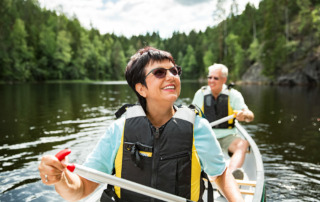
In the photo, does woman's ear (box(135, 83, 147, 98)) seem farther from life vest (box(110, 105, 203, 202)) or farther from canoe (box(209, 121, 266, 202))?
canoe (box(209, 121, 266, 202))

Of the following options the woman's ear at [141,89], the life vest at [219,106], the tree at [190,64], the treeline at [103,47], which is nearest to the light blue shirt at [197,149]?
the woman's ear at [141,89]

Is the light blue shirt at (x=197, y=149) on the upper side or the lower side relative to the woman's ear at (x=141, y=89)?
lower

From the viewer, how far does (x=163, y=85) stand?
5.71 ft

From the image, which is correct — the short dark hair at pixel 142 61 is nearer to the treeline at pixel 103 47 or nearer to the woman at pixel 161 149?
the woman at pixel 161 149

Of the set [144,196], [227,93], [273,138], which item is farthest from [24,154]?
[273,138]

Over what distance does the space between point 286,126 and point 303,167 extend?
4479 mm

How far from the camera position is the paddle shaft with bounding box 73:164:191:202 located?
143 centimetres

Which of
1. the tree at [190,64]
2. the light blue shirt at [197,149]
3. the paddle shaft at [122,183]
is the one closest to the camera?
the paddle shaft at [122,183]

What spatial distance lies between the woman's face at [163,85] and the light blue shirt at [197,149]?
0.83 ft

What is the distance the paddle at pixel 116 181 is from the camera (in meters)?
1.39

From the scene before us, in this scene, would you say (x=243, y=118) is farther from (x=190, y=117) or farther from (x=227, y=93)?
(x=190, y=117)

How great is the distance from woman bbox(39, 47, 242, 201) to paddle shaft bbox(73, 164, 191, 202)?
0.41 ft

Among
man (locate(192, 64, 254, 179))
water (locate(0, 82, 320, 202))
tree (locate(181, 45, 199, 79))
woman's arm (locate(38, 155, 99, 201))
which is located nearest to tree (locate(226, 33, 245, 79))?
tree (locate(181, 45, 199, 79))

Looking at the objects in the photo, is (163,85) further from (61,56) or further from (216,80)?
(61,56)
